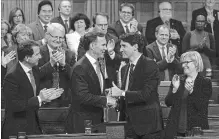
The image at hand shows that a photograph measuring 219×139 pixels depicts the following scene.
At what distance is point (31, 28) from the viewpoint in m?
9.71

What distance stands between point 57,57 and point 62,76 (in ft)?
0.93

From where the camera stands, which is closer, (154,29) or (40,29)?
(40,29)

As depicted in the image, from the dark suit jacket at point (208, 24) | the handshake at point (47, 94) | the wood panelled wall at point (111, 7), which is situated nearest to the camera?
the handshake at point (47, 94)

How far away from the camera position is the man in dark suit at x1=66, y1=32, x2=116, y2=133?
7.23 metres

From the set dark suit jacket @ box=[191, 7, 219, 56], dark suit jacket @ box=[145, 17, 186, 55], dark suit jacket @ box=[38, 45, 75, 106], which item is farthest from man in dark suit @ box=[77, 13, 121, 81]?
dark suit jacket @ box=[191, 7, 219, 56]

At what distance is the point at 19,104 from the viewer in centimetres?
711

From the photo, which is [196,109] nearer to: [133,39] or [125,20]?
[133,39]

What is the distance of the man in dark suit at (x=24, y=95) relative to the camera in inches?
281

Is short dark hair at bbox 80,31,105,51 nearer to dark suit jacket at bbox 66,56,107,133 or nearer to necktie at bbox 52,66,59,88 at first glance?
dark suit jacket at bbox 66,56,107,133

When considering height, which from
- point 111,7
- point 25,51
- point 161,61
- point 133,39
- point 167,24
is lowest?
point 161,61

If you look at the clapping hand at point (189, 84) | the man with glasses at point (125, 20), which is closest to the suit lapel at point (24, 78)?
the clapping hand at point (189, 84)

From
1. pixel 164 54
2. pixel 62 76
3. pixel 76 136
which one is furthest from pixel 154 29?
pixel 76 136

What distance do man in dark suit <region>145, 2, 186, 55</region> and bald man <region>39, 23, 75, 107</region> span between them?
1986mm

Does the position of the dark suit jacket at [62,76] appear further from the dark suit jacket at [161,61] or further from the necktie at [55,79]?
the dark suit jacket at [161,61]
